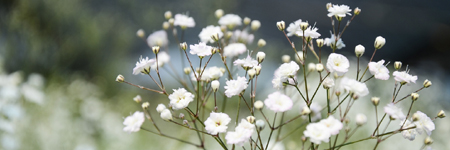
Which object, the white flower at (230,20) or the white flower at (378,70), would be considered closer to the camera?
the white flower at (378,70)

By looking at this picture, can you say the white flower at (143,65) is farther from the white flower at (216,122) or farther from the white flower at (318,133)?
the white flower at (318,133)

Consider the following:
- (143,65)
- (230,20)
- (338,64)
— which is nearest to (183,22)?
(230,20)

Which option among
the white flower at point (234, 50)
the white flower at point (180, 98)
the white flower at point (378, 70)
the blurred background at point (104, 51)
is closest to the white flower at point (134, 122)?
the white flower at point (180, 98)

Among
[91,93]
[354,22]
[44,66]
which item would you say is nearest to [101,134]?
[91,93]

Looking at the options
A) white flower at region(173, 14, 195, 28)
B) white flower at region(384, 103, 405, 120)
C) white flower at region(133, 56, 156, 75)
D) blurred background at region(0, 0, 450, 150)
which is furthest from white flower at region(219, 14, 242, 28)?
blurred background at region(0, 0, 450, 150)

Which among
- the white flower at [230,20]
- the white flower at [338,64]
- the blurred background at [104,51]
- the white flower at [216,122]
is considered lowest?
the white flower at [338,64]

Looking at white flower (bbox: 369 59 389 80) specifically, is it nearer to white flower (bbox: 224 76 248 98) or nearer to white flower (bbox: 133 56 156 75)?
white flower (bbox: 224 76 248 98)

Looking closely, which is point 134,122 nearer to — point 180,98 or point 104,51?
point 180,98

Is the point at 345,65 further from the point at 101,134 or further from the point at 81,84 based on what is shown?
the point at 81,84
